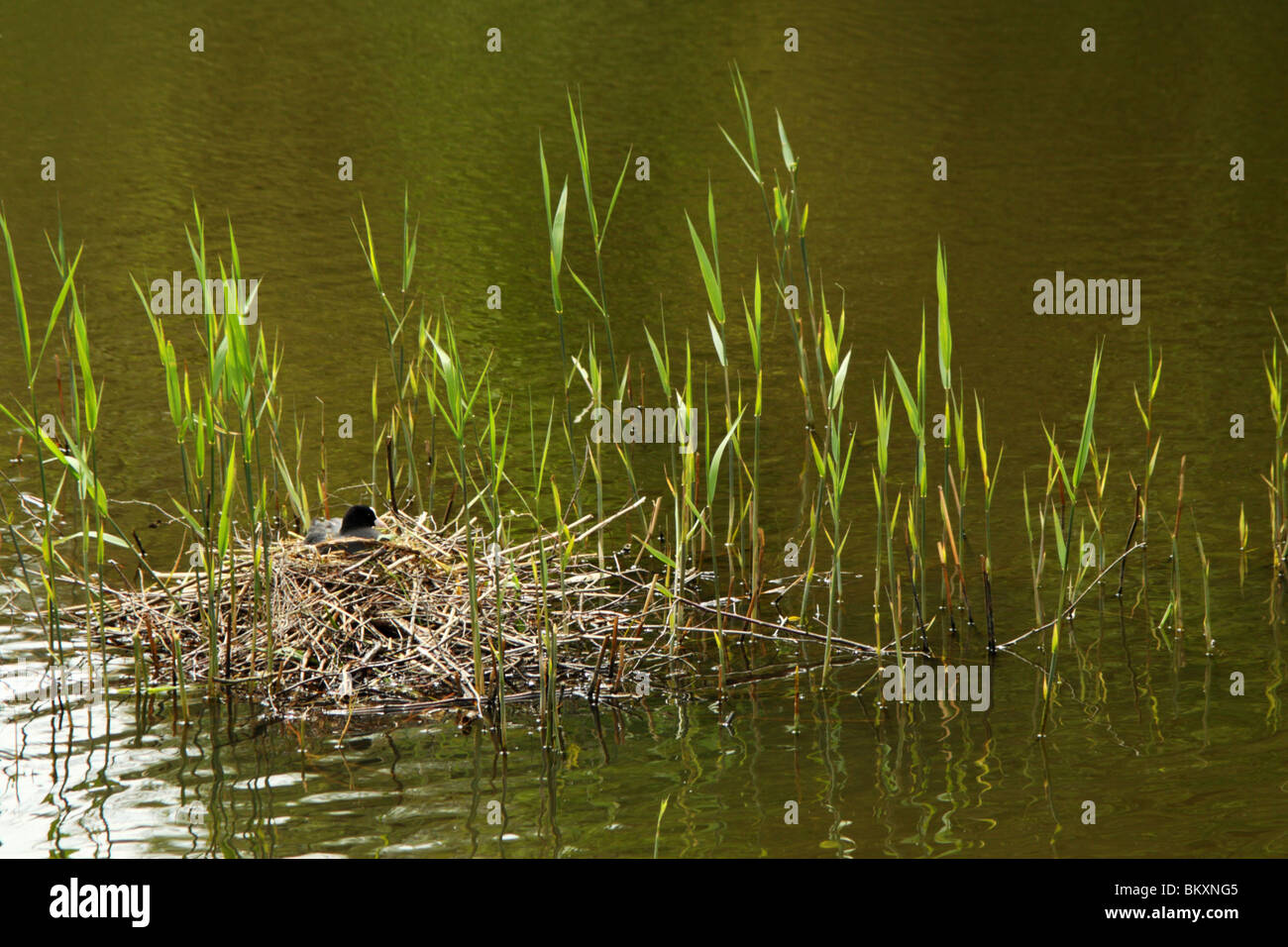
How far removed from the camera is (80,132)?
20.8 m

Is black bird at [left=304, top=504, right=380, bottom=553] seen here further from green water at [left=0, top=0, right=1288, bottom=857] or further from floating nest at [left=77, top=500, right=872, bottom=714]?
green water at [left=0, top=0, right=1288, bottom=857]

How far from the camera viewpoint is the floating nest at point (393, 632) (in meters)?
6.19

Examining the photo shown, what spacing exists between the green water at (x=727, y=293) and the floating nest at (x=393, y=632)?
207 mm

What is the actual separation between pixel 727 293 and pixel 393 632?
8494 millimetres

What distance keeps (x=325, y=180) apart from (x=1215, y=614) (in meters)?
14.2

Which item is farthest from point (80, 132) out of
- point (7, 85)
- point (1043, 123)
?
point (1043, 123)

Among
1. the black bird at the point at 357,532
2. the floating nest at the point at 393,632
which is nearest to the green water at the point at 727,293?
the floating nest at the point at 393,632

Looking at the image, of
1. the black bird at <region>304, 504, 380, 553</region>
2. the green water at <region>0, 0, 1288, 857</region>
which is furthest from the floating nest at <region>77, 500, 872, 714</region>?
the green water at <region>0, 0, 1288, 857</region>

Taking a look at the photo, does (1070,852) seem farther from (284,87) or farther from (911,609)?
(284,87)

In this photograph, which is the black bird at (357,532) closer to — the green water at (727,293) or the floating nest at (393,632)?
the floating nest at (393,632)

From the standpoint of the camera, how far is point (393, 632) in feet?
21.3

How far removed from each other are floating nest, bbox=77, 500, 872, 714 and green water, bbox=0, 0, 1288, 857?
0.21 meters

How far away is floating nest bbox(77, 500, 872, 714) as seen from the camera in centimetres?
619

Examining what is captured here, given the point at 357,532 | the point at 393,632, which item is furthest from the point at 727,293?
the point at 393,632
